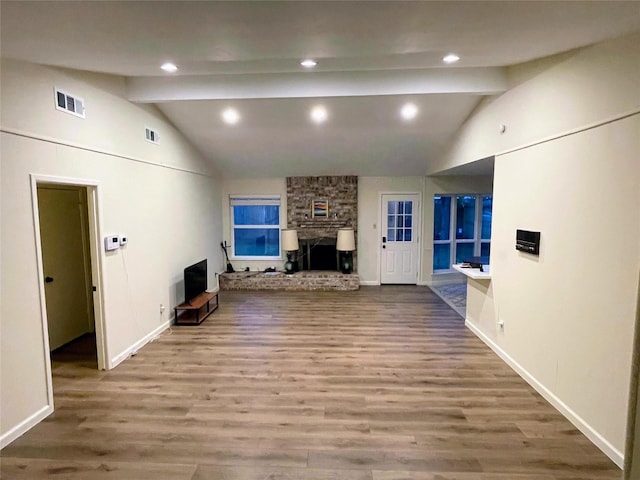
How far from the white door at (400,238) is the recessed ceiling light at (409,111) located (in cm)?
258

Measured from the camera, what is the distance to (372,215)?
292 inches

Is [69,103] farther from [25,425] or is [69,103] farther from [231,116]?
[25,425]

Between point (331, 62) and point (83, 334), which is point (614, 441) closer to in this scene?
point (331, 62)

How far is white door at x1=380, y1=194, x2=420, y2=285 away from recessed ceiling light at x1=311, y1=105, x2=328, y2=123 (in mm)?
2815

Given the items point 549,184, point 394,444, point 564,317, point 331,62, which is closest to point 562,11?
point 549,184

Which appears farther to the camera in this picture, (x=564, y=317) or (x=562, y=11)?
(x=564, y=317)

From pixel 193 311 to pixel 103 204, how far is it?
236 cm

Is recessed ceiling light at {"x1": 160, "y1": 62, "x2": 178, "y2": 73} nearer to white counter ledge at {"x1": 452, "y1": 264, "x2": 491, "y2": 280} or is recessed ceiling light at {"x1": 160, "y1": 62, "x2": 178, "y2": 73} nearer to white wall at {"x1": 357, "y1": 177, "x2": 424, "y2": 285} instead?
white counter ledge at {"x1": 452, "y1": 264, "x2": 491, "y2": 280}

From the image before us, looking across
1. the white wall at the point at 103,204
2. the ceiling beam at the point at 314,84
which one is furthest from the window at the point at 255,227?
the ceiling beam at the point at 314,84

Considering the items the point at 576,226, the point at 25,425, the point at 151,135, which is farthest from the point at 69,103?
the point at 576,226

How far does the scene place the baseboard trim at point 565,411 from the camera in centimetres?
228

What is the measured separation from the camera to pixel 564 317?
109 inches

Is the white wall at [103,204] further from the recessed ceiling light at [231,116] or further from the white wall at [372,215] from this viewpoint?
the white wall at [372,215]

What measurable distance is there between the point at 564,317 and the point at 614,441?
2.85 feet
